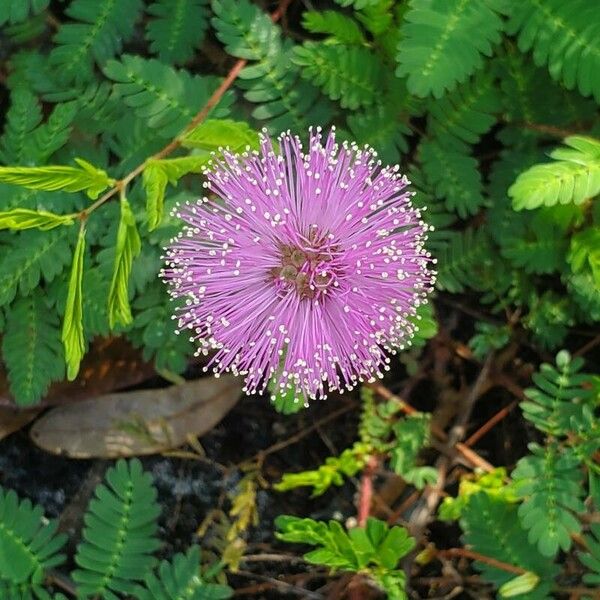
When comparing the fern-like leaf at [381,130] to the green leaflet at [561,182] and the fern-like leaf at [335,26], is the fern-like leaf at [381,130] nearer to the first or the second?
the fern-like leaf at [335,26]

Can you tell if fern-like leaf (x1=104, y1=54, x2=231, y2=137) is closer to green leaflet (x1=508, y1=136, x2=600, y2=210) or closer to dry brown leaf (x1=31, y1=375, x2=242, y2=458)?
green leaflet (x1=508, y1=136, x2=600, y2=210)

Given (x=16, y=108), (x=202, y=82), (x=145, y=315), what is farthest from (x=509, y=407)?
(x=16, y=108)

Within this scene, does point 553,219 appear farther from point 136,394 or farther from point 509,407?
point 136,394

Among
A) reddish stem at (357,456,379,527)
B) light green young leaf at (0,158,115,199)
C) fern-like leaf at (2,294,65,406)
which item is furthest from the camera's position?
reddish stem at (357,456,379,527)

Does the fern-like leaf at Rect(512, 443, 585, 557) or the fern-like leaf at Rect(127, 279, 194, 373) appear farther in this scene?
the fern-like leaf at Rect(127, 279, 194, 373)

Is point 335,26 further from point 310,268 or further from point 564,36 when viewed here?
point 310,268

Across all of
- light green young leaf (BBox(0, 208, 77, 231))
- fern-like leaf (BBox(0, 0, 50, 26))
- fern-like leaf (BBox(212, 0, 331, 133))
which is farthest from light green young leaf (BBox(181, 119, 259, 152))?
fern-like leaf (BBox(0, 0, 50, 26))

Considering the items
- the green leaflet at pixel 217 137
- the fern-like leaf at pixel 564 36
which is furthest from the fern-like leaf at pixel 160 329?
the fern-like leaf at pixel 564 36
